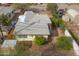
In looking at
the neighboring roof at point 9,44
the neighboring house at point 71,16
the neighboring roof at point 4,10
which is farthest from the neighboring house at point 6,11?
the neighboring house at point 71,16

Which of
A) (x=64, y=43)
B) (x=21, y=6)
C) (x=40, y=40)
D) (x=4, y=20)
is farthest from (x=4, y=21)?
(x=64, y=43)

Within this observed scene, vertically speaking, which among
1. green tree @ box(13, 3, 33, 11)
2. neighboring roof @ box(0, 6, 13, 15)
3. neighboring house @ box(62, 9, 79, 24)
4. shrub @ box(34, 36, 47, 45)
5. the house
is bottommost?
shrub @ box(34, 36, 47, 45)

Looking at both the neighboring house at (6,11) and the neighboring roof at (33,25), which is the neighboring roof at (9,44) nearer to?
the neighboring roof at (33,25)

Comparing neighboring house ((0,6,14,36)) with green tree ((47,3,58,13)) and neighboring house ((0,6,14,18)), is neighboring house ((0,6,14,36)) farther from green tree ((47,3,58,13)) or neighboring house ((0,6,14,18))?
green tree ((47,3,58,13))

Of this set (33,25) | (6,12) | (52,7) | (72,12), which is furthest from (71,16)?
(6,12)

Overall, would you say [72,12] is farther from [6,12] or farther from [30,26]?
[6,12]

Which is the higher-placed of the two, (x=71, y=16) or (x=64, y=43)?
(x=71, y=16)

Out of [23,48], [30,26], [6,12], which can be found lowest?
[23,48]

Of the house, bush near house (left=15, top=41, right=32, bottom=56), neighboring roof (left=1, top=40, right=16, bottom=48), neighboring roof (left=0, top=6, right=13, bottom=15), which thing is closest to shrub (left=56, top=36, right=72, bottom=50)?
the house
